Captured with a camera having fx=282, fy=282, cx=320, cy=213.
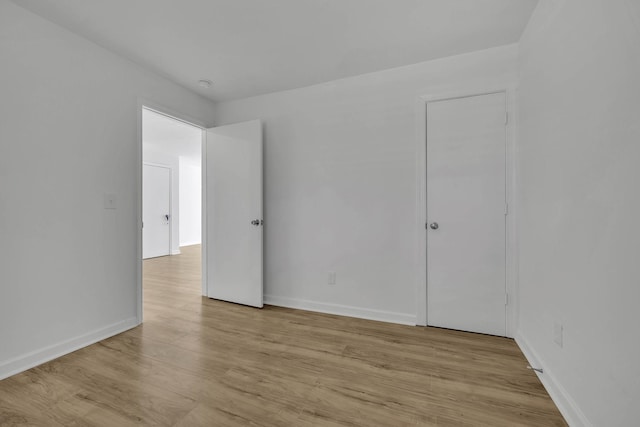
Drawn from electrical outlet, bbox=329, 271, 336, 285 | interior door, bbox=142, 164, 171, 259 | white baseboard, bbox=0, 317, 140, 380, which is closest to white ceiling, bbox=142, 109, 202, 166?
interior door, bbox=142, 164, 171, 259

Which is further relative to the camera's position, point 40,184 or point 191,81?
point 191,81

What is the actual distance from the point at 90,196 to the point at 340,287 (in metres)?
2.30

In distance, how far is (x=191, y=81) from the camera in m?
2.92

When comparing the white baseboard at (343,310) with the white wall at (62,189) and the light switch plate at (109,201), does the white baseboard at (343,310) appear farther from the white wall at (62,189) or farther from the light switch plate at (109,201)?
the light switch plate at (109,201)

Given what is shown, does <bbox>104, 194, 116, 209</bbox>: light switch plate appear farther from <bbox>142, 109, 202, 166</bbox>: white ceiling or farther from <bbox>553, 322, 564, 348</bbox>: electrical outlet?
<bbox>553, 322, 564, 348</bbox>: electrical outlet

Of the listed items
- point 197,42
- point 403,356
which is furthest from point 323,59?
point 403,356

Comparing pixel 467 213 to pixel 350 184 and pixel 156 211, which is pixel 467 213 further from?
pixel 156 211

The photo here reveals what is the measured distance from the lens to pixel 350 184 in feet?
9.24

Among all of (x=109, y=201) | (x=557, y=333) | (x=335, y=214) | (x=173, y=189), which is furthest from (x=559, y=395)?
(x=173, y=189)

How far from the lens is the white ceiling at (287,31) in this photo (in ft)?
6.07

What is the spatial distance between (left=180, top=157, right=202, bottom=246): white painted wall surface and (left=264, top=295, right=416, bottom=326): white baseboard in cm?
567

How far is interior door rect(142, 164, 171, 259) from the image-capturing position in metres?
6.04

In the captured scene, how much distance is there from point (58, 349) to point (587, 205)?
131 inches

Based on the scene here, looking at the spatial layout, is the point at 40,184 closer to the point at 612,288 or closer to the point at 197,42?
the point at 197,42
